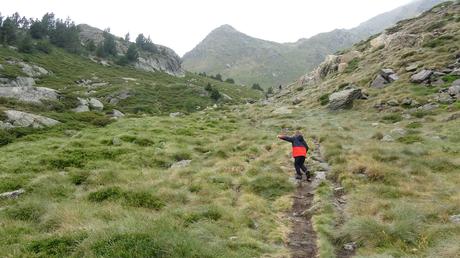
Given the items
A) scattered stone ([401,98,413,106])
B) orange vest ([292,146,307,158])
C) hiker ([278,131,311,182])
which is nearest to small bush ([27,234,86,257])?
hiker ([278,131,311,182])

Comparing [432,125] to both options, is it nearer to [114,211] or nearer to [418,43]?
[114,211]

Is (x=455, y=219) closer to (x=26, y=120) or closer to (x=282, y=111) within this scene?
(x=26, y=120)

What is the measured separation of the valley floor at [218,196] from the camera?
9844 mm

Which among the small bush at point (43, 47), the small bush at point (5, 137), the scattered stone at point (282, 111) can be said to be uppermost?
the small bush at point (43, 47)

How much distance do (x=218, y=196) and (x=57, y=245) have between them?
22.3 ft

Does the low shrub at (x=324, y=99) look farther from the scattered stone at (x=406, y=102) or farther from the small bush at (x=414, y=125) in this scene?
the small bush at (x=414, y=125)

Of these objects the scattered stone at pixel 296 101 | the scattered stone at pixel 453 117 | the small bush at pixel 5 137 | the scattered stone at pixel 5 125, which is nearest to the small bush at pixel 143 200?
the small bush at pixel 5 137

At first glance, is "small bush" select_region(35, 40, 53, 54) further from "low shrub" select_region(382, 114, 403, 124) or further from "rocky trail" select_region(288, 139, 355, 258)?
"rocky trail" select_region(288, 139, 355, 258)

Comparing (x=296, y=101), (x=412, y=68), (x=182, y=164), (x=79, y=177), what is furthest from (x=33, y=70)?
(x=79, y=177)

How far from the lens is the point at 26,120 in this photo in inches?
1248

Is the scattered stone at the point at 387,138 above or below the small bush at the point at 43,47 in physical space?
below

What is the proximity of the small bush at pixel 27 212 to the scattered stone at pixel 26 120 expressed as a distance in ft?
65.8

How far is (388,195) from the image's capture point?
14.2 m

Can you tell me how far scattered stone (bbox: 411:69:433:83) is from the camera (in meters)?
37.2
